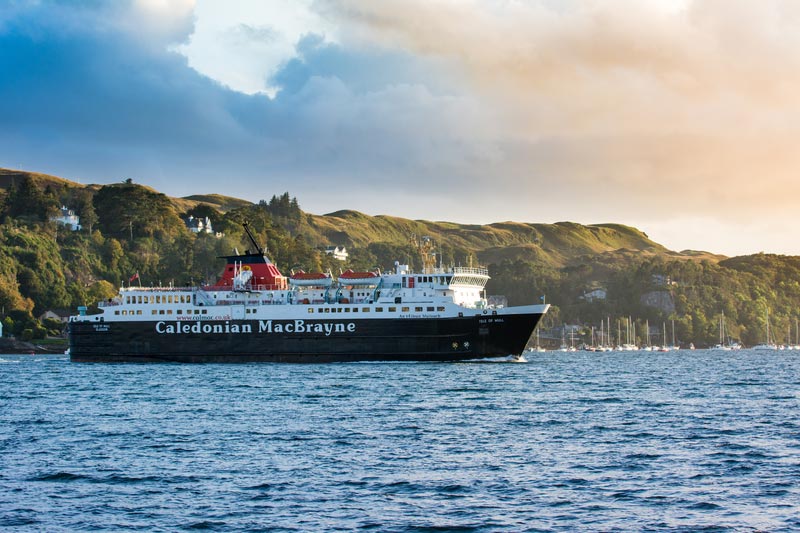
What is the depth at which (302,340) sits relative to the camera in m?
74.1

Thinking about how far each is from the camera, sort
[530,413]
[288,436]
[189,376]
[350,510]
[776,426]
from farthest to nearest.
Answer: [189,376] → [530,413] → [776,426] → [288,436] → [350,510]

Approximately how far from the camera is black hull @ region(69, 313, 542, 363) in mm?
70938

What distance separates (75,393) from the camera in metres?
49.8

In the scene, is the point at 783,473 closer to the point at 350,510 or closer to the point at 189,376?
the point at 350,510

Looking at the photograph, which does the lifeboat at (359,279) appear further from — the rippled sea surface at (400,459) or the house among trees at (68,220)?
the house among trees at (68,220)

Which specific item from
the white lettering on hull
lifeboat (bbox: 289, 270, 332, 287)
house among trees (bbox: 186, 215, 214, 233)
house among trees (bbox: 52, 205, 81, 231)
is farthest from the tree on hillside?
lifeboat (bbox: 289, 270, 332, 287)

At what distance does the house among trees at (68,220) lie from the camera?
169625 millimetres

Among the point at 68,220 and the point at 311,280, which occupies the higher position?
the point at 68,220

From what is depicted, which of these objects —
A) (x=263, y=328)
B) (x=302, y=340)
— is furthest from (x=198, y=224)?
(x=302, y=340)

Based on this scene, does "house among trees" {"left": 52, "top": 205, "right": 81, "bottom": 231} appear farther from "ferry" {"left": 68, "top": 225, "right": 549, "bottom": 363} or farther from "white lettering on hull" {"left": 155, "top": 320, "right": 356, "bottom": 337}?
"white lettering on hull" {"left": 155, "top": 320, "right": 356, "bottom": 337}

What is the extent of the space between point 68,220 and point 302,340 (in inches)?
4295

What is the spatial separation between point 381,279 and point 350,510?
173 feet

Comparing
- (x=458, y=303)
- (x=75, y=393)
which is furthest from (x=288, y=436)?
(x=458, y=303)

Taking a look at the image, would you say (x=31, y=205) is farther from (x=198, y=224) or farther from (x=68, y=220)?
(x=198, y=224)
